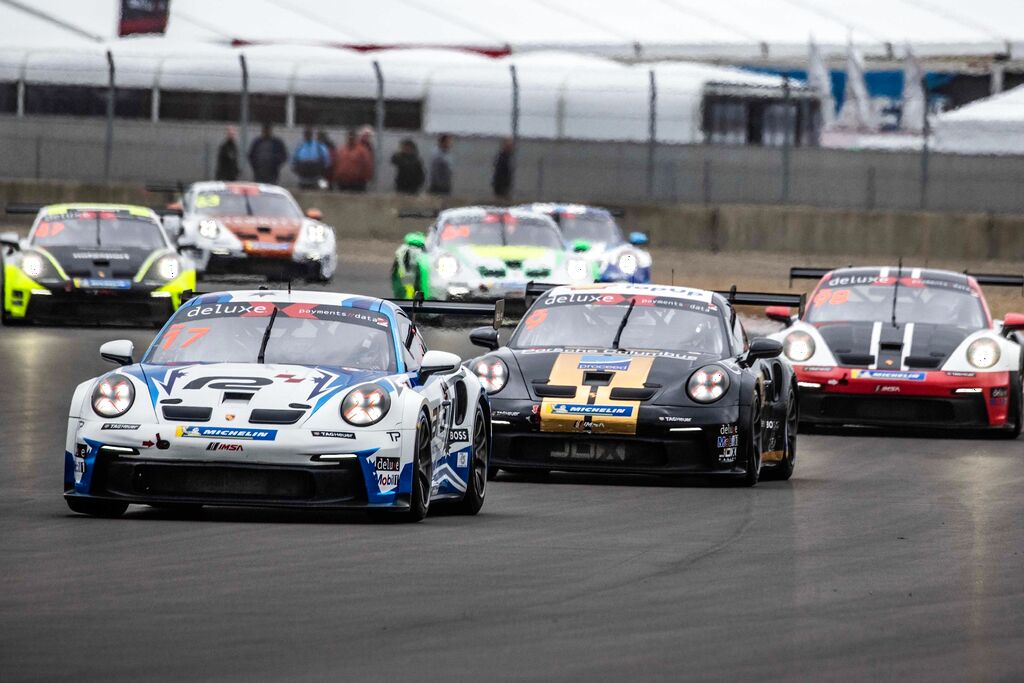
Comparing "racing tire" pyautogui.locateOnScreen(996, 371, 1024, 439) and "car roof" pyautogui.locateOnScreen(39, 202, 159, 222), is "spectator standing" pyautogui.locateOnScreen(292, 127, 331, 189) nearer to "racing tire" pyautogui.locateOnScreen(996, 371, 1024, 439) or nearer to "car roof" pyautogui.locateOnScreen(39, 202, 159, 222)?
"car roof" pyautogui.locateOnScreen(39, 202, 159, 222)

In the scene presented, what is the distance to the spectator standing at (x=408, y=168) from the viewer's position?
3891 centimetres

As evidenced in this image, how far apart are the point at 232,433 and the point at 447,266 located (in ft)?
50.1

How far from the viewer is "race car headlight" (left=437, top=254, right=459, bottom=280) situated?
25.5 metres

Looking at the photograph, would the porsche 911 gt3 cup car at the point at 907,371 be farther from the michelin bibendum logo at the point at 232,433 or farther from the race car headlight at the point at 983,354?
the michelin bibendum logo at the point at 232,433

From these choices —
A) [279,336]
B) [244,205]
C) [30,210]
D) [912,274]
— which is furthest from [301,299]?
[244,205]

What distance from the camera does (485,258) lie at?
25.8 metres

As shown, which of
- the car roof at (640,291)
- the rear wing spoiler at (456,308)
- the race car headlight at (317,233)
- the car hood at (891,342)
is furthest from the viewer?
the race car headlight at (317,233)

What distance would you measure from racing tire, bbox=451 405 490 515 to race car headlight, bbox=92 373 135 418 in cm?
172

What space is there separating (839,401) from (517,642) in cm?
984

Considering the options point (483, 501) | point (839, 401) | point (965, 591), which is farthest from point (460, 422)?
point (839, 401)

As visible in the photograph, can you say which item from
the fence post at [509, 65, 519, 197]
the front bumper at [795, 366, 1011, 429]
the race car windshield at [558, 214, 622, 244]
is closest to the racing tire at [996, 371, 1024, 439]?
the front bumper at [795, 366, 1011, 429]

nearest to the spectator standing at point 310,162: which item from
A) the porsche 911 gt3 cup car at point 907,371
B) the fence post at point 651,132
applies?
the fence post at point 651,132

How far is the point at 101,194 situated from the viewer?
3900cm

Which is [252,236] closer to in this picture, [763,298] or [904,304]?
[904,304]
